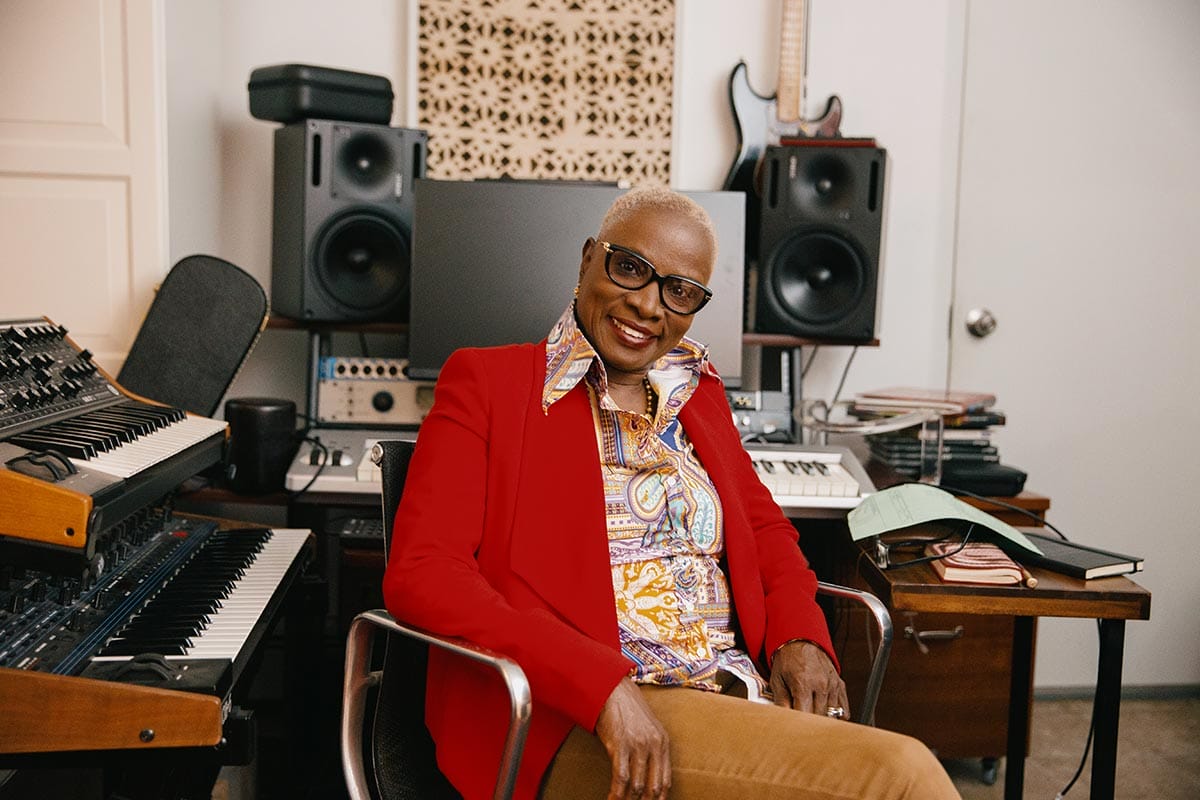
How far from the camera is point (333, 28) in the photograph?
2.86 metres

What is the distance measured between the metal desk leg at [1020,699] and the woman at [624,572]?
0.74 metres

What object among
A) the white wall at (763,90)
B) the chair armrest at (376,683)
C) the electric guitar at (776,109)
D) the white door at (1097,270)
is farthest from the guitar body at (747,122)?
the chair armrest at (376,683)

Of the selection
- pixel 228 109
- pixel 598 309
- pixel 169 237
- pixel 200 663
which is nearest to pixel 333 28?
pixel 228 109

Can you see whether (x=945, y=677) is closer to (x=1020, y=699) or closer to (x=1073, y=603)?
(x=1020, y=699)

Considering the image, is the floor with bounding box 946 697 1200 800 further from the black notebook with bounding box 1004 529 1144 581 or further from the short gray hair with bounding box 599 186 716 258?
the short gray hair with bounding box 599 186 716 258

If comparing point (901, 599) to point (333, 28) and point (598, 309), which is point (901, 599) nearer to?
point (598, 309)

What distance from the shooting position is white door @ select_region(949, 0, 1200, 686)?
2.95 metres

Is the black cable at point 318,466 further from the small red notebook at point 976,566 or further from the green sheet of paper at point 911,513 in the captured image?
the small red notebook at point 976,566

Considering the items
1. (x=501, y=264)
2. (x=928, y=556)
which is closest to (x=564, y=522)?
(x=928, y=556)

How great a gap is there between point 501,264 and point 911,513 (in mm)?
1156

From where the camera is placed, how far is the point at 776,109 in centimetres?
284

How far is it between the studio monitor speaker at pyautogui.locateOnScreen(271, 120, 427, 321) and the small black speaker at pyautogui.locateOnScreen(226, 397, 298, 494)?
0.99 feet

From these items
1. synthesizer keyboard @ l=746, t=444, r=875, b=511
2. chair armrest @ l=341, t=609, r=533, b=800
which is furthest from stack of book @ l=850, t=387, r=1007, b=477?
chair armrest @ l=341, t=609, r=533, b=800

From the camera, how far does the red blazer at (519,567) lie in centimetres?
136
